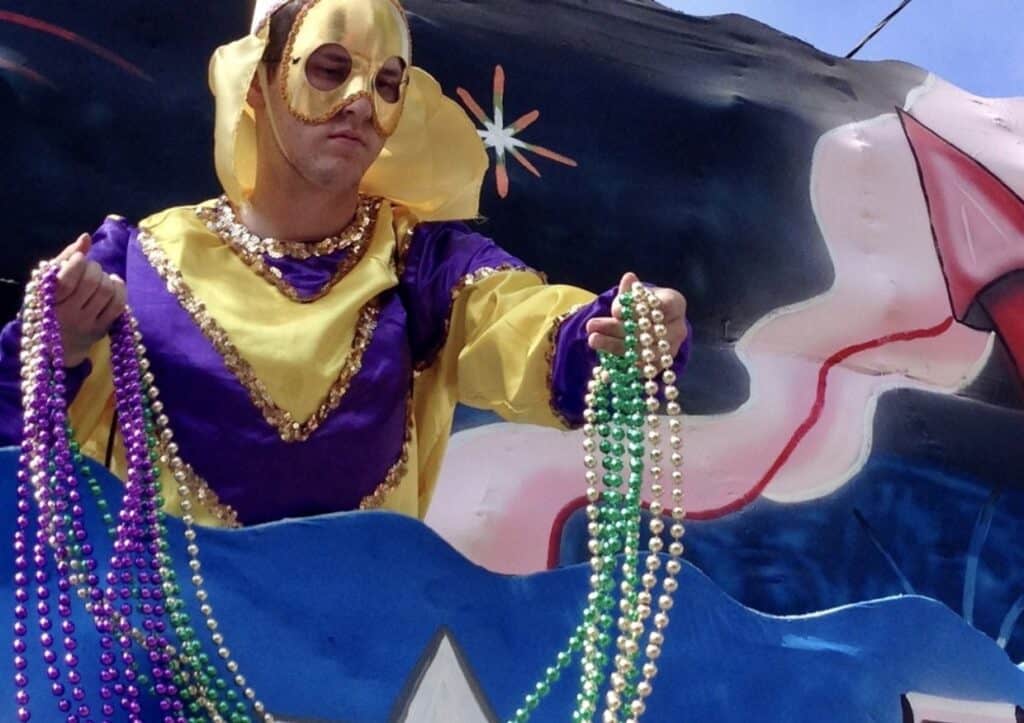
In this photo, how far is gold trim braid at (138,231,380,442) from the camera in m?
0.88

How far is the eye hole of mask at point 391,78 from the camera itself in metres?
0.96

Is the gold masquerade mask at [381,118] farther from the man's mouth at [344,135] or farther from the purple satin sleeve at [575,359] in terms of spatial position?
the purple satin sleeve at [575,359]

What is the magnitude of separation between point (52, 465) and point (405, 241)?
33cm

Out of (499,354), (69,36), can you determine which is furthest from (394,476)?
(69,36)

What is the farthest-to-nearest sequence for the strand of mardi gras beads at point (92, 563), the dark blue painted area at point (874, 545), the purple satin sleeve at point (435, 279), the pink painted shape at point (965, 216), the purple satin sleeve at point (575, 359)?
1. the pink painted shape at point (965, 216)
2. the dark blue painted area at point (874, 545)
3. the purple satin sleeve at point (435, 279)
4. the purple satin sleeve at point (575, 359)
5. the strand of mardi gras beads at point (92, 563)

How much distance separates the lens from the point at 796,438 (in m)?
1.73

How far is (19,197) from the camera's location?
4.68ft

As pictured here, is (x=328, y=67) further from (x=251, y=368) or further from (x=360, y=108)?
(x=251, y=368)

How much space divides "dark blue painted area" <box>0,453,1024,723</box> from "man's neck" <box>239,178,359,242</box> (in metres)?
0.24

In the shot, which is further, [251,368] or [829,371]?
[829,371]

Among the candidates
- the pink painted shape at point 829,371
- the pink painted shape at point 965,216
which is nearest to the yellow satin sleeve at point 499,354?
the pink painted shape at point 829,371

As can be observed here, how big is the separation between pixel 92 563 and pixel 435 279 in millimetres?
329

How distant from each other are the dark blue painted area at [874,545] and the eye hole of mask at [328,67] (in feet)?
2.44

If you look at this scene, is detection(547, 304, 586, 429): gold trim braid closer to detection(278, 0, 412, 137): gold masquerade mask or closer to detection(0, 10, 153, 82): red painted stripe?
detection(278, 0, 412, 137): gold masquerade mask
